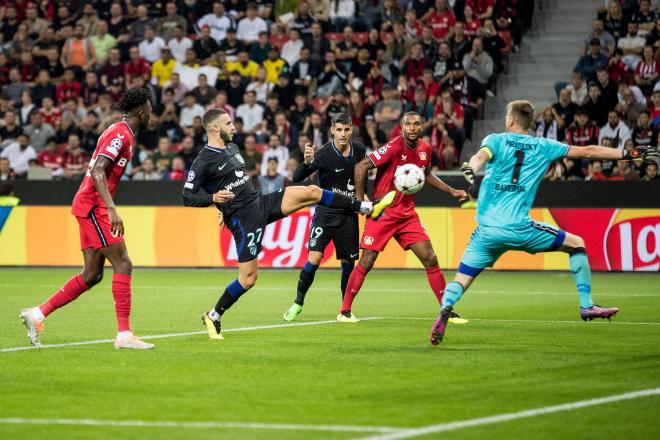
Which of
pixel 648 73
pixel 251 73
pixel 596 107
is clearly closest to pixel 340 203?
pixel 596 107

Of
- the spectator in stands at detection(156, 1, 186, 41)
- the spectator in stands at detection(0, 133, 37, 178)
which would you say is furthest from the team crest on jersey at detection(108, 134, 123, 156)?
the spectator in stands at detection(156, 1, 186, 41)

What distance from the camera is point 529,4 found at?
28.9 m

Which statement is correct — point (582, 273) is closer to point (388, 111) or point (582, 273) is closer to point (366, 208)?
point (366, 208)

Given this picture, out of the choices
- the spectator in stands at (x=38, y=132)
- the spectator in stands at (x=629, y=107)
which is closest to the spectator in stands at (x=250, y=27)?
the spectator in stands at (x=38, y=132)

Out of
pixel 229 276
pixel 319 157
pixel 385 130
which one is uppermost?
pixel 319 157

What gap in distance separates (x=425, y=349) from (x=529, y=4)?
1909cm

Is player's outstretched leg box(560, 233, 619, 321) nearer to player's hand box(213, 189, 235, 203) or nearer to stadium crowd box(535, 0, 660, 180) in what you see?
player's hand box(213, 189, 235, 203)

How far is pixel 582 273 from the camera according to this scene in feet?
38.0

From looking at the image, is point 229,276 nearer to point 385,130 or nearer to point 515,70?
point 385,130

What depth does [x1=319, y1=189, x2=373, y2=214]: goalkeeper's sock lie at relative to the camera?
12.3m

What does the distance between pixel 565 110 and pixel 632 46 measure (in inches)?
90.7

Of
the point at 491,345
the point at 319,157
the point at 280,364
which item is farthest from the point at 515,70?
the point at 280,364

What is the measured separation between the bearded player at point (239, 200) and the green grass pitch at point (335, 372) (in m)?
0.69

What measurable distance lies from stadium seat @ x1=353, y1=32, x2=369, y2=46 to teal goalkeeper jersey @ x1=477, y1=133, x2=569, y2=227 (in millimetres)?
17505
